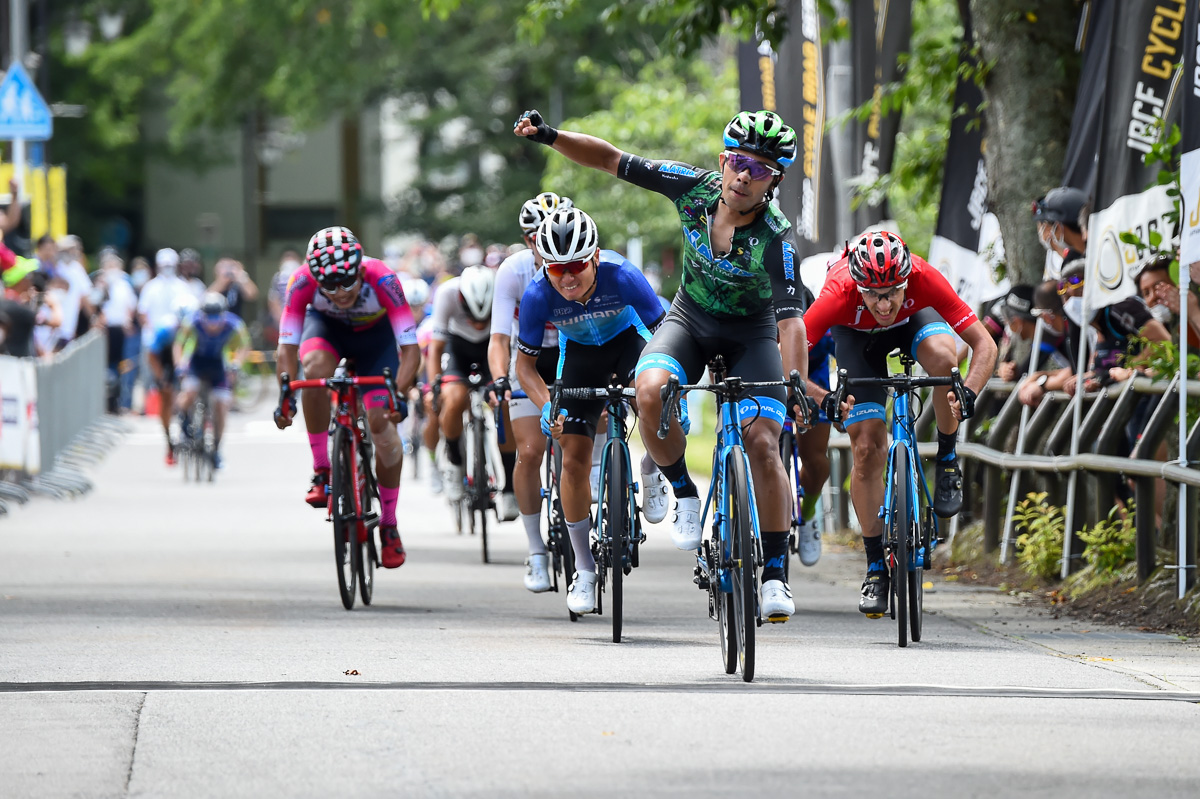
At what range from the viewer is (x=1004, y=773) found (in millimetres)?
6023

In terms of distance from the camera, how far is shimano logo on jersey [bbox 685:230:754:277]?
834 cm

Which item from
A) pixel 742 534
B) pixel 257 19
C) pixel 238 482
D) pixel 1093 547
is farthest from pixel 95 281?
pixel 742 534

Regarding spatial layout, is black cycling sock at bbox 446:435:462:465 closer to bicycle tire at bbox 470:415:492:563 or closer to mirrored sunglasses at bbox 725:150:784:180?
bicycle tire at bbox 470:415:492:563

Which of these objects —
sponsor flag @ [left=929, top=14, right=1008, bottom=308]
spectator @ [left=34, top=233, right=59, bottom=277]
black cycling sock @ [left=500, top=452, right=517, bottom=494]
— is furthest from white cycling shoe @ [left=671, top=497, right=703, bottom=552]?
spectator @ [left=34, top=233, right=59, bottom=277]

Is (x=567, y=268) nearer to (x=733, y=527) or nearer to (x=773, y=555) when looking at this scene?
(x=773, y=555)

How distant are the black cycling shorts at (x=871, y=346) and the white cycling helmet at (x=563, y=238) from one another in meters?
1.34

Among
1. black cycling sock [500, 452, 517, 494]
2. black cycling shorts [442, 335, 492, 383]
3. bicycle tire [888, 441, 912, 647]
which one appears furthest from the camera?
black cycling shorts [442, 335, 492, 383]

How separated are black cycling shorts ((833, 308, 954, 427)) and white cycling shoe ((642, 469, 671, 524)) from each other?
91 cm

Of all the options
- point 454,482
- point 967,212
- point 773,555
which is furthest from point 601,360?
point 454,482

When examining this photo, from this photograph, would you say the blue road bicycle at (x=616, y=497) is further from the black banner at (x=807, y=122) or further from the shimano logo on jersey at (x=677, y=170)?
the black banner at (x=807, y=122)

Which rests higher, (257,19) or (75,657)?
(257,19)

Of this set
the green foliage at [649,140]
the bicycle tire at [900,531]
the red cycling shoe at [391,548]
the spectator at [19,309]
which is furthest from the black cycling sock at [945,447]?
the green foliage at [649,140]

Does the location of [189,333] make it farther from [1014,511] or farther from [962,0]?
[1014,511]

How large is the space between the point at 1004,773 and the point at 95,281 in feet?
97.0
